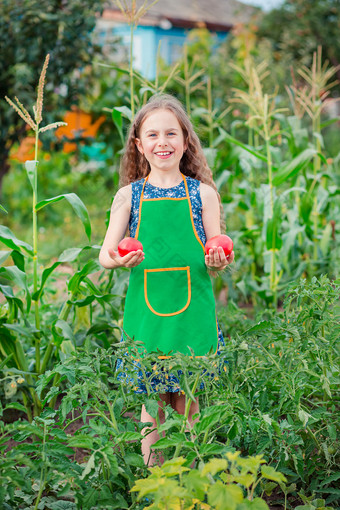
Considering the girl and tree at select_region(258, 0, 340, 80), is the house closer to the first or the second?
tree at select_region(258, 0, 340, 80)

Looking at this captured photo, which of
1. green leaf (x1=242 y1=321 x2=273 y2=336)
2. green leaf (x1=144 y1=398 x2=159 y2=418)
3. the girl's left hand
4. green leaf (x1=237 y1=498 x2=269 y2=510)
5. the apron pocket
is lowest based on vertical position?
green leaf (x1=237 y1=498 x2=269 y2=510)

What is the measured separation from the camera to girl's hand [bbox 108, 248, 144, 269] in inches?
73.9

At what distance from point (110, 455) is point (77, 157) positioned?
563cm

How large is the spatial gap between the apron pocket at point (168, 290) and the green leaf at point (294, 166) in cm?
162

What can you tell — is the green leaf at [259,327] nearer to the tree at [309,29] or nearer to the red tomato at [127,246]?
the red tomato at [127,246]

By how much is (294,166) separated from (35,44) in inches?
117

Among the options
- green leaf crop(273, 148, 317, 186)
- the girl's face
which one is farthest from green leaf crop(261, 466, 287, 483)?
green leaf crop(273, 148, 317, 186)

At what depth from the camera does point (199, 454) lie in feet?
5.09

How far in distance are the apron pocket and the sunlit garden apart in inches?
9.0

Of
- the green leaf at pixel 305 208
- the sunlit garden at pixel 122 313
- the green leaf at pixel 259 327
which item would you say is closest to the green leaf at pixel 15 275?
the sunlit garden at pixel 122 313

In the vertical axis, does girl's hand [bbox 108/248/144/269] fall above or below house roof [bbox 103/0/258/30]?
below

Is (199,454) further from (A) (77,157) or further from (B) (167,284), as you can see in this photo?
(A) (77,157)

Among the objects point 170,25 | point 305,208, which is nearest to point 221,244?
point 305,208

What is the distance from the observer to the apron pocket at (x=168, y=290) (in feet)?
6.64
